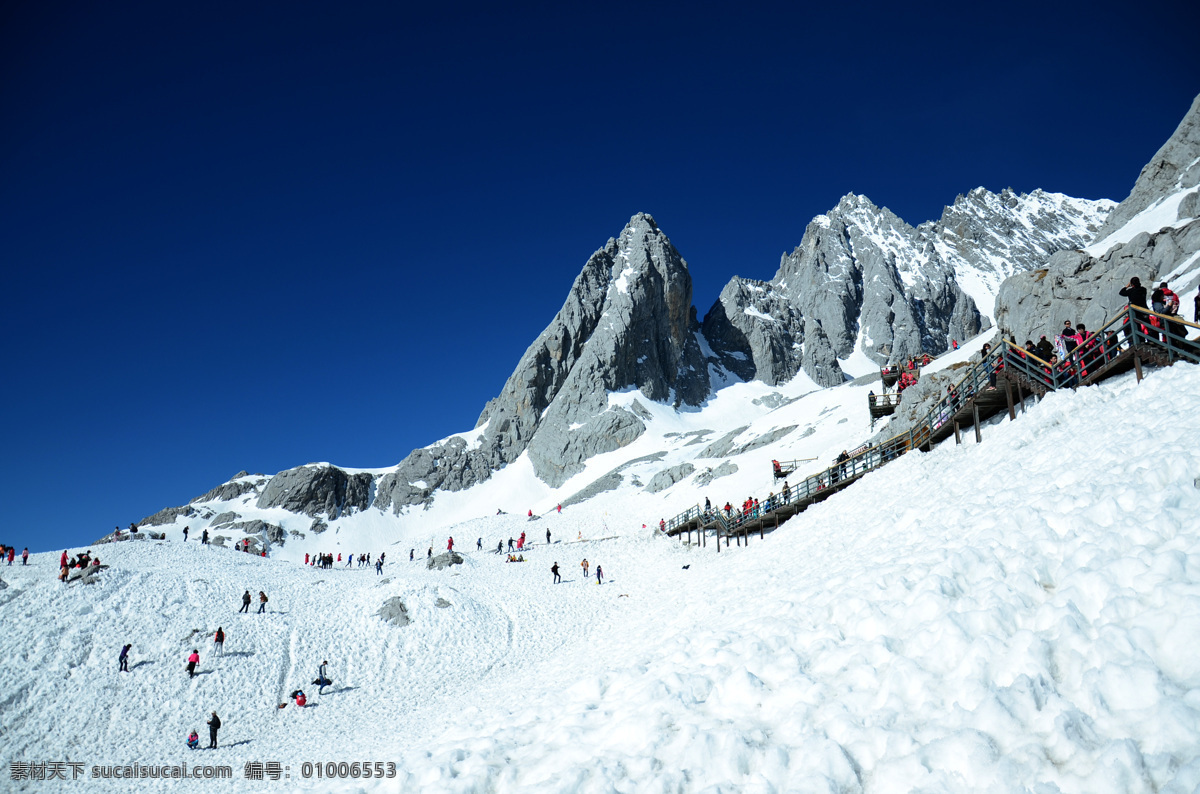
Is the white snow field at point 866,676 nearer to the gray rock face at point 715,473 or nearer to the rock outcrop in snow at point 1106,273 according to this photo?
the rock outcrop in snow at point 1106,273

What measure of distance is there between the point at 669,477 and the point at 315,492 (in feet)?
266

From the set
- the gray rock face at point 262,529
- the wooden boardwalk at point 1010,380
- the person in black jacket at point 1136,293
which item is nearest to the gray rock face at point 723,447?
the wooden boardwalk at point 1010,380

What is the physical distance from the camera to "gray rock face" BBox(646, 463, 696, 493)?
74250 millimetres

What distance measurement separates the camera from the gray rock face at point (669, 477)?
244 ft

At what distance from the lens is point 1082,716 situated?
15.9ft

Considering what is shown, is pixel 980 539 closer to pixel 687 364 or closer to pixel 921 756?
pixel 921 756

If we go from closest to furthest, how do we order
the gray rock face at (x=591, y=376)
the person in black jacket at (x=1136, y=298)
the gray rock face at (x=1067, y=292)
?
the person in black jacket at (x=1136, y=298), the gray rock face at (x=1067, y=292), the gray rock face at (x=591, y=376)

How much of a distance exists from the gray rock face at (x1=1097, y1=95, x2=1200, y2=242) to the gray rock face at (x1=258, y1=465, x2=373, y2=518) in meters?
129

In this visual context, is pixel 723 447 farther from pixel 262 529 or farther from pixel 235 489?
pixel 235 489

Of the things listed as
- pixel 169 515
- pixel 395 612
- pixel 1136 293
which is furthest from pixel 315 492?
pixel 1136 293

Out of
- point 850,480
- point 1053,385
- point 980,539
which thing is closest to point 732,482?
point 850,480

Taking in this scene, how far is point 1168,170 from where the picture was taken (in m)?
64.8

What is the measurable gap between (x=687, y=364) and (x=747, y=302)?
44339mm

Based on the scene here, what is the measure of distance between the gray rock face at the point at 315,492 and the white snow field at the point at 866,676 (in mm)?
100763
